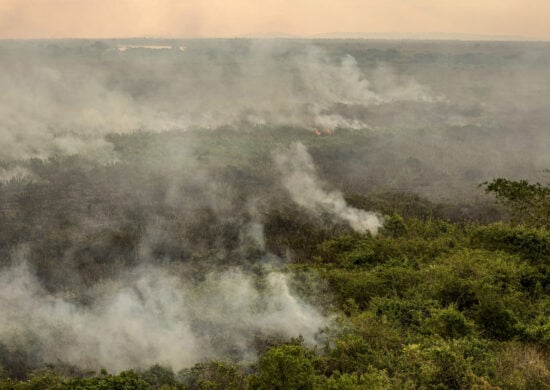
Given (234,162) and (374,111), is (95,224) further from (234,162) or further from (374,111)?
(374,111)

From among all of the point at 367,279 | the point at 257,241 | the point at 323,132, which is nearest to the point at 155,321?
the point at 367,279

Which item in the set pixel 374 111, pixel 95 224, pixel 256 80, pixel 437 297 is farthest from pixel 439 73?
pixel 437 297

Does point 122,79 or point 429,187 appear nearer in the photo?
point 429,187

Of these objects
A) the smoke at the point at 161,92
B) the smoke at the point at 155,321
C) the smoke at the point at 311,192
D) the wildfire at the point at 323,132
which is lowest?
the smoke at the point at 155,321

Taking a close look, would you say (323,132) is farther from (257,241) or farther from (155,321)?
(155,321)

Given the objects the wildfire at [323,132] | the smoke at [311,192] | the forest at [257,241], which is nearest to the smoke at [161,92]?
the forest at [257,241]

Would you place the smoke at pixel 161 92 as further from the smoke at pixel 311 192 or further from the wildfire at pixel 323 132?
the smoke at pixel 311 192
